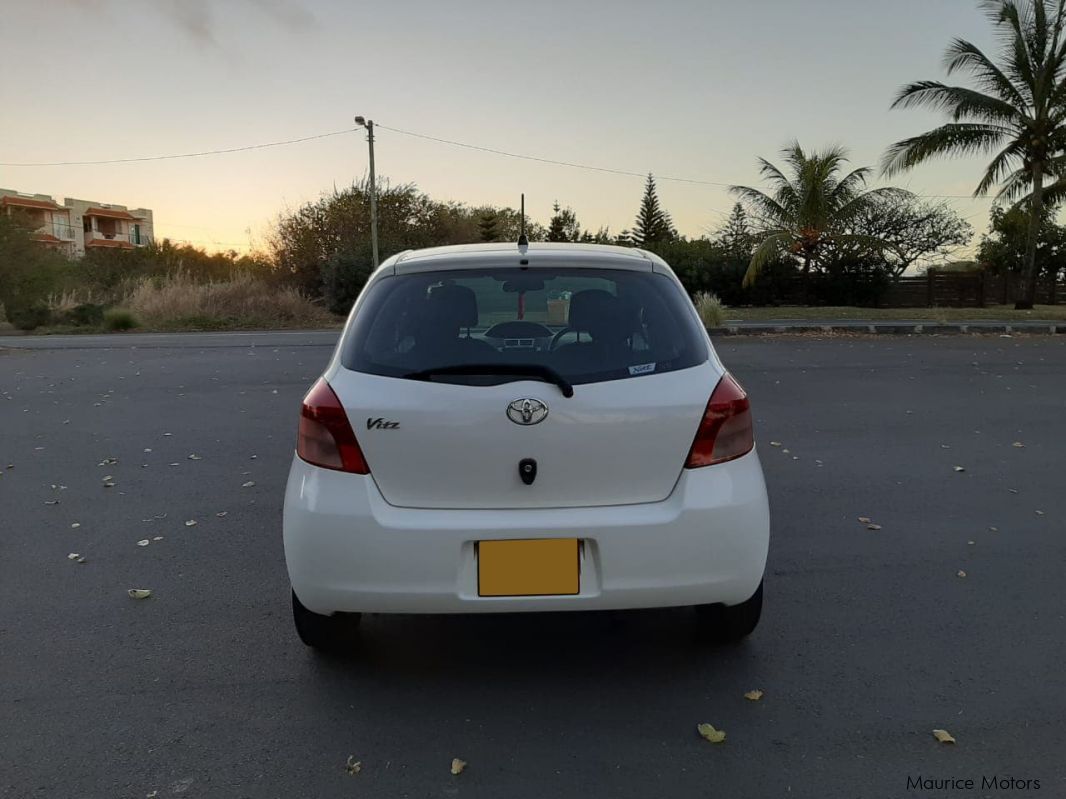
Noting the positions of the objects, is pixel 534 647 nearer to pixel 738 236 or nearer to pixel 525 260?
pixel 525 260

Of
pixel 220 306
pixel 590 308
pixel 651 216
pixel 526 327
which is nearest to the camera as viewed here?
pixel 590 308

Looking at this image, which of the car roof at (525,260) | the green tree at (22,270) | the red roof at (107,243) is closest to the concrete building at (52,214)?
the red roof at (107,243)

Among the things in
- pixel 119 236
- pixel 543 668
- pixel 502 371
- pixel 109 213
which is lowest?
pixel 543 668

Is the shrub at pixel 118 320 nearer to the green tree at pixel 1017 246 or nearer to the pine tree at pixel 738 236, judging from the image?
the pine tree at pixel 738 236

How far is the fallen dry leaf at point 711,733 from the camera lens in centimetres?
265

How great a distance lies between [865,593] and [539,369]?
204cm

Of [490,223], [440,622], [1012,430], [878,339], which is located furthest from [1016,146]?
[490,223]

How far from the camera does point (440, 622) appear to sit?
3.62m

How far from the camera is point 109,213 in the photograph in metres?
85.8

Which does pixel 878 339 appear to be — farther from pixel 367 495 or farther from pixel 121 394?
pixel 367 495

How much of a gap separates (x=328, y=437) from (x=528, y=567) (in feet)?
2.59

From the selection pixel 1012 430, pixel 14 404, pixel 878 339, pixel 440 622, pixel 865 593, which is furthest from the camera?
pixel 878 339

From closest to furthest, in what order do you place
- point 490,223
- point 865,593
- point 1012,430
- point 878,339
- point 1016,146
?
point 865,593
point 1012,430
point 878,339
point 1016,146
point 490,223

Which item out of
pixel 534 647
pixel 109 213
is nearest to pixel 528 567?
pixel 534 647
